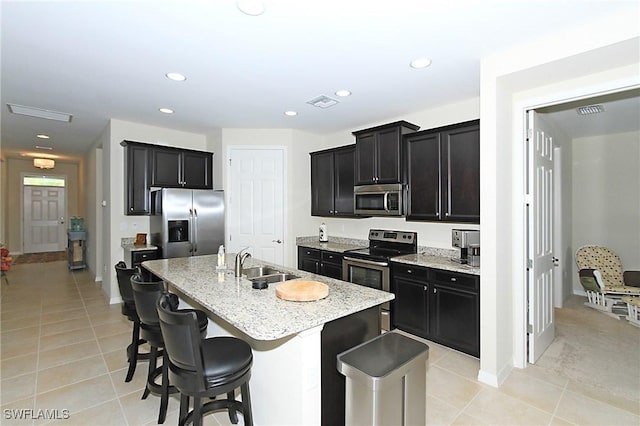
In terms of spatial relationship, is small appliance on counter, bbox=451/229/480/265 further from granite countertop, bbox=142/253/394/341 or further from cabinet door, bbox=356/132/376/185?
granite countertop, bbox=142/253/394/341

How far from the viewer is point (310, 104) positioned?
3.85 metres

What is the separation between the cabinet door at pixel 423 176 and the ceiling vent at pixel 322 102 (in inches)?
40.8

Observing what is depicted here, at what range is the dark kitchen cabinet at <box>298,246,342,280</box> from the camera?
4406 millimetres

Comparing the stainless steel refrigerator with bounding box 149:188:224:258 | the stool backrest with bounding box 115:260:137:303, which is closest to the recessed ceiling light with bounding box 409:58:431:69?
the stool backrest with bounding box 115:260:137:303

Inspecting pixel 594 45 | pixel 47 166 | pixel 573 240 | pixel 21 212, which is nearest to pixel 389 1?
pixel 594 45

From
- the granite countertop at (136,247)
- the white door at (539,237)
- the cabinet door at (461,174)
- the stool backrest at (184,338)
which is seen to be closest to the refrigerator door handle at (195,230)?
the granite countertop at (136,247)

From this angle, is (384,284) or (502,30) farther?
(384,284)

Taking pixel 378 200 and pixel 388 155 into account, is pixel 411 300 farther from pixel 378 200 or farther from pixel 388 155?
pixel 388 155

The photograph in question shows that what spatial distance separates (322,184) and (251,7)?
330 cm

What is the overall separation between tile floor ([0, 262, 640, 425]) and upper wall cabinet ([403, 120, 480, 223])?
1477mm

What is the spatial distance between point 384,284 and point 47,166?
9.33m

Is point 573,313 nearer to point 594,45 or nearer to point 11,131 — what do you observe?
point 594,45

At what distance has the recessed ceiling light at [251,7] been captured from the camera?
1.92 metres

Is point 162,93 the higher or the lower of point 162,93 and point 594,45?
the higher
